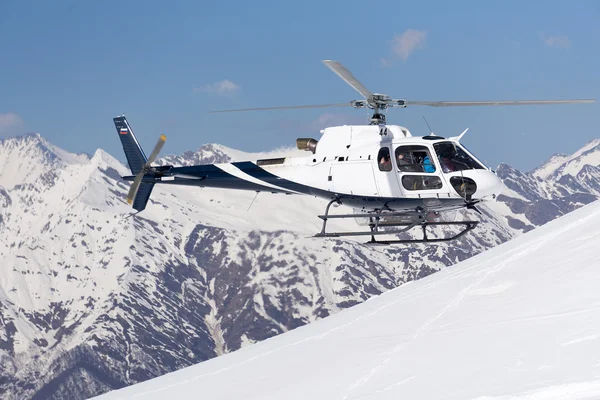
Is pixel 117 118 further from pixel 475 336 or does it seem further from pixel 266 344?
pixel 475 336

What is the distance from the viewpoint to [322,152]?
197 feet

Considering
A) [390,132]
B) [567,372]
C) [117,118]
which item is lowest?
[567,372]

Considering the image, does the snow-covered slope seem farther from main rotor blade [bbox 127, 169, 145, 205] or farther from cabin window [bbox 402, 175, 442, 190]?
main rotor blade [bbox 127, 169, 145, 205]

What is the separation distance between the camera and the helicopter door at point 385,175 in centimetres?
5581

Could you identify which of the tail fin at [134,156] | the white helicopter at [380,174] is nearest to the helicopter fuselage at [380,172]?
the white helicopter at [380,174]

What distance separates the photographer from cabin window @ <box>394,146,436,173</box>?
5478 cm

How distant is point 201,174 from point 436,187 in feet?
56.9

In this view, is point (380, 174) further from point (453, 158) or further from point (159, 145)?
point (159, 145)

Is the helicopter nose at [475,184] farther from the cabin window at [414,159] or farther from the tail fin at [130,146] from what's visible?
the tail fin at [130,146]

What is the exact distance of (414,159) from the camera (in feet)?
181

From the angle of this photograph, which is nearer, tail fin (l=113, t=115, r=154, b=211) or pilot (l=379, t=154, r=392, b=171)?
pilot (l=379, t=154, r=392, b=171)

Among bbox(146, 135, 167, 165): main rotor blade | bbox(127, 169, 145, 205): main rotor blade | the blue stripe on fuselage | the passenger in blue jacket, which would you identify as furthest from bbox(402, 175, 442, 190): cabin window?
bbox(127, 169, 145, 205): main rotor blade

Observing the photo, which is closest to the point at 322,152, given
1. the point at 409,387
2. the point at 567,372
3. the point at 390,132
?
the point at 390,132

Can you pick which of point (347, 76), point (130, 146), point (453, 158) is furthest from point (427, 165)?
point (130, 146)
